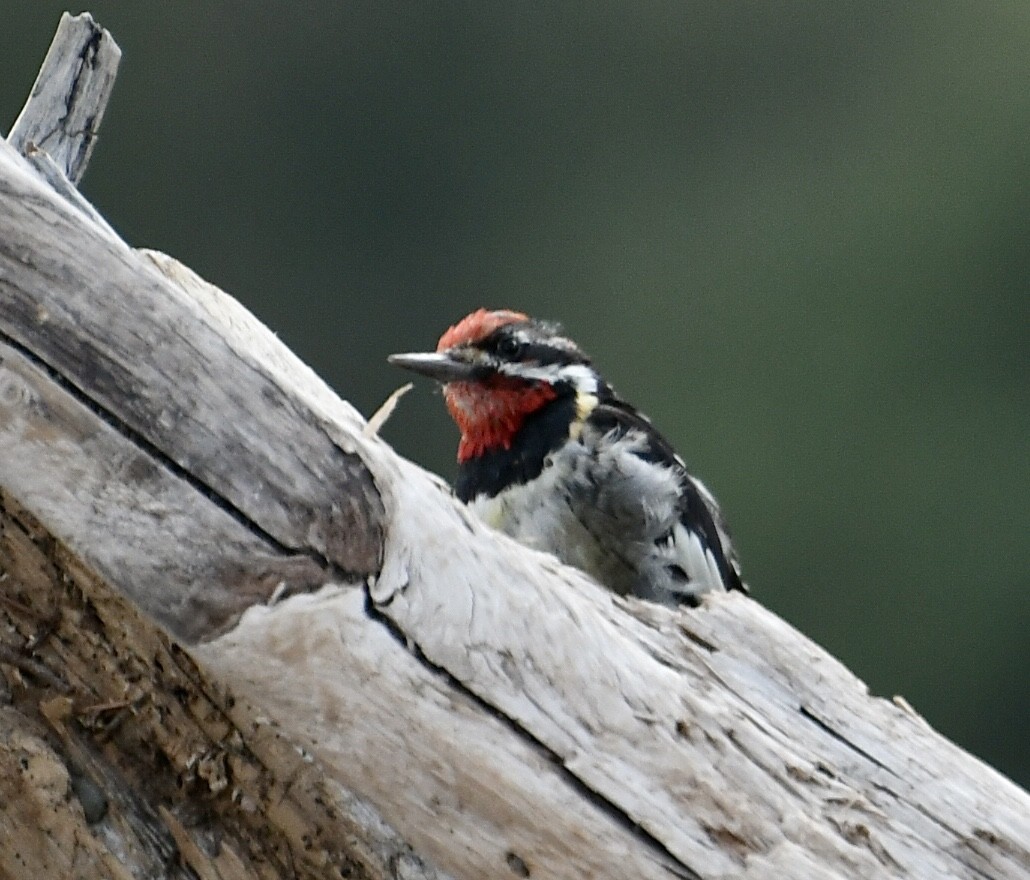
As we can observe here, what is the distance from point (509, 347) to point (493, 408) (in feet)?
0.33

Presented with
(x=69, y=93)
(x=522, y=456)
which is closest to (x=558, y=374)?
(x=522, y=456)

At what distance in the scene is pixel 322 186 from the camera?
21.6ft

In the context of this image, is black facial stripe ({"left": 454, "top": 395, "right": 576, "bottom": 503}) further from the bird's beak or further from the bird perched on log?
the bird's beak

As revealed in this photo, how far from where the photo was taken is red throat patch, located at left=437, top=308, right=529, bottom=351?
2.41 metres

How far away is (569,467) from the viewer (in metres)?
2.29

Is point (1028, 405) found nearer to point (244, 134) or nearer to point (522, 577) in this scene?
point (244, 134)

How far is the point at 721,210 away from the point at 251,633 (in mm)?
5762

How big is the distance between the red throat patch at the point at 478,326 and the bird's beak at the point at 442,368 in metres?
0.03

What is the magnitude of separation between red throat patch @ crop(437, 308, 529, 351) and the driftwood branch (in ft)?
2.75

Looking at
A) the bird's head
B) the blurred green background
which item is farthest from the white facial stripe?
the blurred green background

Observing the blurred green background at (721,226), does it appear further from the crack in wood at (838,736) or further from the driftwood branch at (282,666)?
the driftwood branch at (282,666)

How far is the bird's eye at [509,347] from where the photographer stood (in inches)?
95.3

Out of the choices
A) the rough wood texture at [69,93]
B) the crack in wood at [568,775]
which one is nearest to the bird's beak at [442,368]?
the rough wood texture at [69,93]

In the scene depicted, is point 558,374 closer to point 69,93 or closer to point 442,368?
point 442,368
